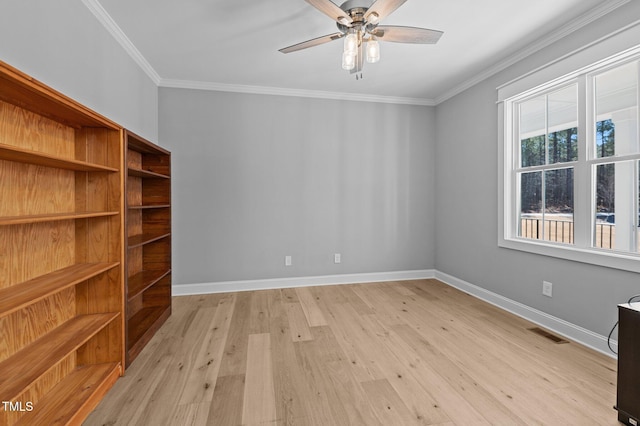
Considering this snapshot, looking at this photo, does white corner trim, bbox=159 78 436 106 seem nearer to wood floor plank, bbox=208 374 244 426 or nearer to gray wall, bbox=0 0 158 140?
gray wall, bbox=0 0 158 140

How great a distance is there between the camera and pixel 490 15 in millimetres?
2271

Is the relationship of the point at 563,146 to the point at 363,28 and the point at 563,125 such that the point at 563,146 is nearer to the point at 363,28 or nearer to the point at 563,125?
the point at 563,125

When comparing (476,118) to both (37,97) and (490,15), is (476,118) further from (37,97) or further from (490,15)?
(37,97)

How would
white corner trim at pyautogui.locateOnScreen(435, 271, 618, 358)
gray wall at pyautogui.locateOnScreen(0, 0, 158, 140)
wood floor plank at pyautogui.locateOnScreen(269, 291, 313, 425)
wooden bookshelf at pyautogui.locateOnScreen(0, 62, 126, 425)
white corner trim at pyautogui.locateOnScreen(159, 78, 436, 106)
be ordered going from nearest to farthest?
1. wooden bookshelf at pyautogui.locateOnScreen(0, 62, 126, 425)
2. gray wall at pyautogui.locateOnScreen(0, 0, 158, 140)
3. wood floor plank at pyautogui.locateOnScreen(269, 291, 313, 425)
4. white corner trim at pyautogui.locateOnScreen(435, 271, 618, 358)
5. white corner trim at pyautogui.locateOnScreen(159, 78, 436, 106)

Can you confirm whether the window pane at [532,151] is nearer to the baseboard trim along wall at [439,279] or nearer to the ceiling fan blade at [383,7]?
the baseboard trim along wall at [439,279]

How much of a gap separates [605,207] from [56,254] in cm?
384

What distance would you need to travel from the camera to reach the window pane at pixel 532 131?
2.79 m

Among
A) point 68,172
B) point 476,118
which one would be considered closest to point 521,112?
point 476,118

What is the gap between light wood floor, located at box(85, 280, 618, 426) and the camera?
1.57m

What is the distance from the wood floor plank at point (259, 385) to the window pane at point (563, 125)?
298 centimetres

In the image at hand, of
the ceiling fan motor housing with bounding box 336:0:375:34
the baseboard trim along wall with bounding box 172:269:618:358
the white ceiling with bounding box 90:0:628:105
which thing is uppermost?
the white ceiling with bounding box 90:0:628:105

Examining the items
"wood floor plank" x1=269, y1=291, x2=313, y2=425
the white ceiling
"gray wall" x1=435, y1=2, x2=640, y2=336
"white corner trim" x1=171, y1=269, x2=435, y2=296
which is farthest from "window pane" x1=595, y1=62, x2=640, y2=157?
"wood floor plank" x1=269, y1=291, x2=313, y2=425

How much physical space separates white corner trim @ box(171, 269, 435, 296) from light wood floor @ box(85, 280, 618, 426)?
58cm

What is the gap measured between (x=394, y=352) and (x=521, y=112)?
106 inches
